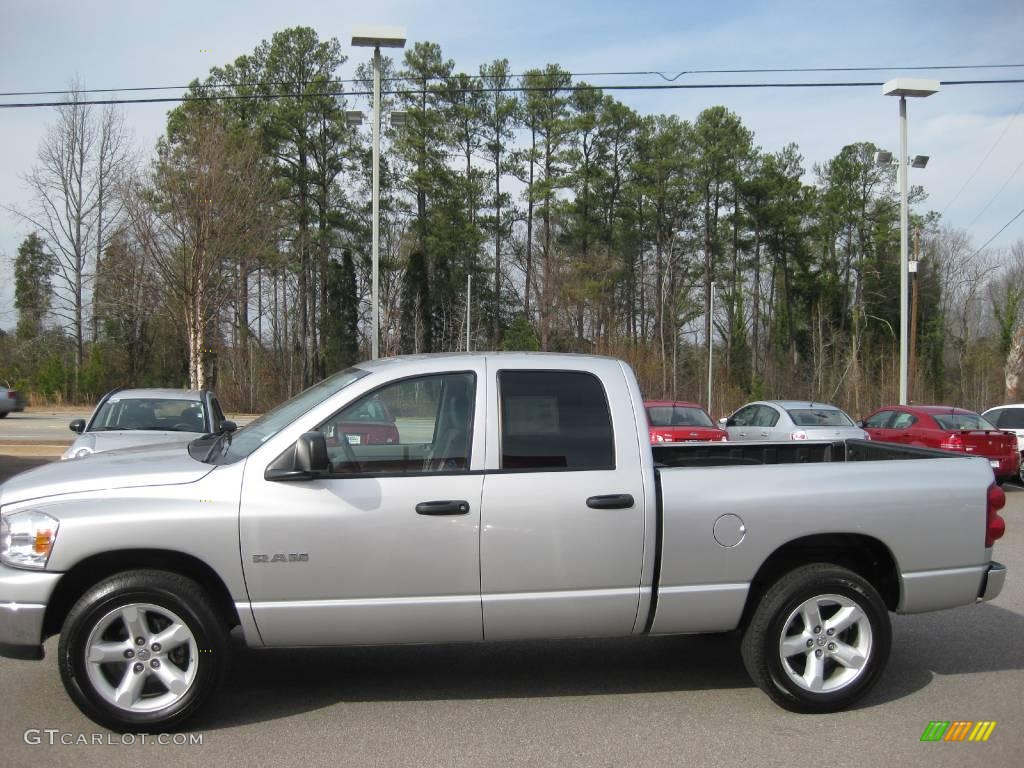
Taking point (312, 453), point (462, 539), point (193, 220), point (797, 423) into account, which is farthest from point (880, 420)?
point (193, 220)

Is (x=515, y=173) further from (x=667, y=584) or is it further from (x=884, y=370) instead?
(x=667, y=584)

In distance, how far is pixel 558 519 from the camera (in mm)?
4797

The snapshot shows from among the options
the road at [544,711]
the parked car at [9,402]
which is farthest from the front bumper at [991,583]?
the parked car at [9,402]

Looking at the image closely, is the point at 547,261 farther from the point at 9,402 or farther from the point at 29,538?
the point at 29,538

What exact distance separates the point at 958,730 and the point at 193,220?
2543 cm

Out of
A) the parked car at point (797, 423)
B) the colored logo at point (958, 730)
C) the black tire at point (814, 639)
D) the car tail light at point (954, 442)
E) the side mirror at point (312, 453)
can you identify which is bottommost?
the colored logo at point (958, 730)

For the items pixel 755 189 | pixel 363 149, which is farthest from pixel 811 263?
pixel 363 149

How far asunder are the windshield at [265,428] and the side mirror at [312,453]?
34 centimetres

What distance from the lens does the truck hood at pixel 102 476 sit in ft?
15.1

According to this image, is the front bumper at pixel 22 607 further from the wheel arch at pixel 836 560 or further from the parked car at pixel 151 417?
the parked car at pixel 151 417

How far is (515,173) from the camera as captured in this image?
174ft

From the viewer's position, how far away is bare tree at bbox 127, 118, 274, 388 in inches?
1045

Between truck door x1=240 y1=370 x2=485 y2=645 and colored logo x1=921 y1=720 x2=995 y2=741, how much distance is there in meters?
2.45

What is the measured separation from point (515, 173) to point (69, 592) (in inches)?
1971
